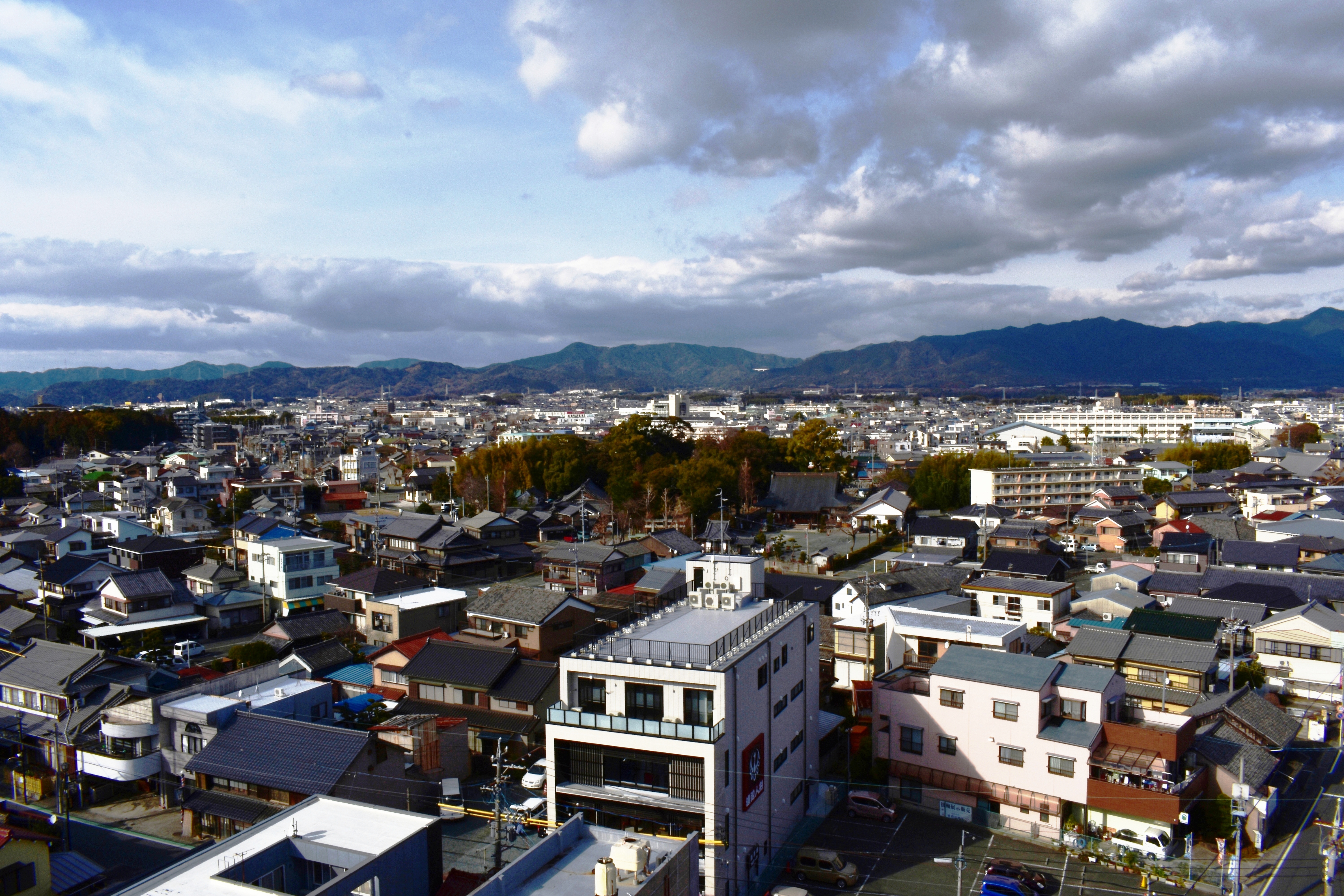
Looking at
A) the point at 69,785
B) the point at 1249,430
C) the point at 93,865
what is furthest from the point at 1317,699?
the point at 1249,430

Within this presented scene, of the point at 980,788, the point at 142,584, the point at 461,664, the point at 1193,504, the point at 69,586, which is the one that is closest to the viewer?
the point at 980,788

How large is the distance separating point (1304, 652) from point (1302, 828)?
6611 mm

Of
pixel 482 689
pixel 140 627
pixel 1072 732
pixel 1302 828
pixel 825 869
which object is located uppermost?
pixel 1072 732

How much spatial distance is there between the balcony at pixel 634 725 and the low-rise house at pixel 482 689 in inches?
153

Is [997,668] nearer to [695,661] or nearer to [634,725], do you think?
[695,661]

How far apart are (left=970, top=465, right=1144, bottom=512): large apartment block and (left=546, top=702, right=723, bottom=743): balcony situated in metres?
30.9

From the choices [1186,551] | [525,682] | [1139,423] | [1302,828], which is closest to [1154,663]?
[1302,828]

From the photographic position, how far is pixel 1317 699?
→ 54.7ft

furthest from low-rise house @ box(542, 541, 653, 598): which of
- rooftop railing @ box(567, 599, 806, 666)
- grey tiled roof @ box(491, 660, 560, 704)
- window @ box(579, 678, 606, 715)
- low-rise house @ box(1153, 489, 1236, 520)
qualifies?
low-rise house @ box(1153, 489, 1236, 520)

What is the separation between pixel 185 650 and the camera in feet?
63.0

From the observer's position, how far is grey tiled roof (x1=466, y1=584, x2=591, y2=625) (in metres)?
17.9

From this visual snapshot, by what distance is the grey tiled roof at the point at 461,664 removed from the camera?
579 inches

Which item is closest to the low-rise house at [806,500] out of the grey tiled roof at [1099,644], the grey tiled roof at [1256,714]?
the grey tiled roof at [1099,644]

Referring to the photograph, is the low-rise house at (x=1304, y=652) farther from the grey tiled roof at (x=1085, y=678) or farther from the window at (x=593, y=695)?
the window at (x=593, y=695)
